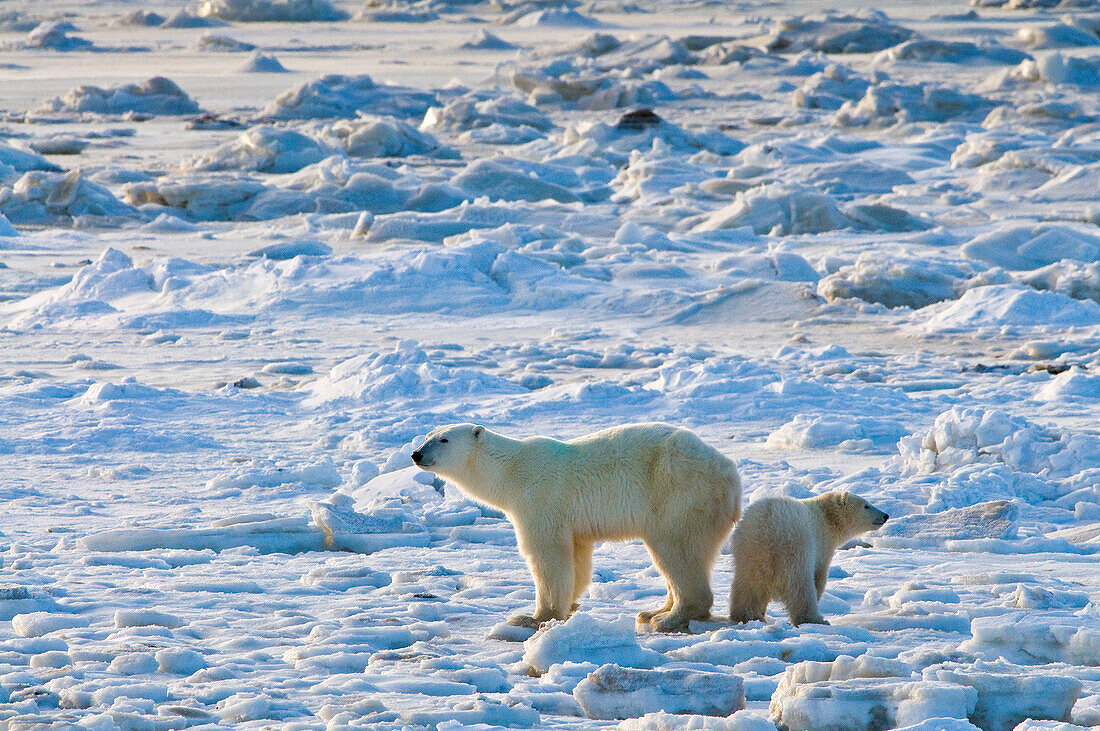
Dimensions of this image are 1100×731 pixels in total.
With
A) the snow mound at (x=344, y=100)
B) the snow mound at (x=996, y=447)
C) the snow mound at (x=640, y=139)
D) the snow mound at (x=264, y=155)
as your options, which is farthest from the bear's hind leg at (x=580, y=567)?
the snow mound at (x=344, y=100)

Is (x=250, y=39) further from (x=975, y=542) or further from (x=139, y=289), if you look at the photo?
(x=975, y=542)

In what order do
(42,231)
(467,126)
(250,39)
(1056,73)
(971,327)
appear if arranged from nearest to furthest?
(971,327) → (42,231) → (467,126) → (1056,73) → (250,39)

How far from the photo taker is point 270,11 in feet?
138

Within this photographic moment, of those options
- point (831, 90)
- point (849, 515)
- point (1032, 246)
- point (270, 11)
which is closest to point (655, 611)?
point (849, 515)

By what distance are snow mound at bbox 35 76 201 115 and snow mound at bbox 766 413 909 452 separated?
54.9ft

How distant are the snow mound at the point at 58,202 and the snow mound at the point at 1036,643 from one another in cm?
1043

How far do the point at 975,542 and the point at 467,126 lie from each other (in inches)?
594

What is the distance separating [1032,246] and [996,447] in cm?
543

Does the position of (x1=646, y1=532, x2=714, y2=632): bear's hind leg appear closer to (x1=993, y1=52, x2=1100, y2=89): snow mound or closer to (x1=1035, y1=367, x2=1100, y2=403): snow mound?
(x1=1035, y1=367, x2=1100, y2=403): snow mound

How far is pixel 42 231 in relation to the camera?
11734 mm

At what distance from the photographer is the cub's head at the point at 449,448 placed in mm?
3709

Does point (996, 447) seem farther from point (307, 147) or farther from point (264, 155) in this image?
point (307, 147)

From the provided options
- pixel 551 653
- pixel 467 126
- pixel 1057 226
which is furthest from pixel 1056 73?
pixel 551 653

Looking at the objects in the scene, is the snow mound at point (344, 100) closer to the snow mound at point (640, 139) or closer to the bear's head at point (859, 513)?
the snow mound at point (640, 139)
